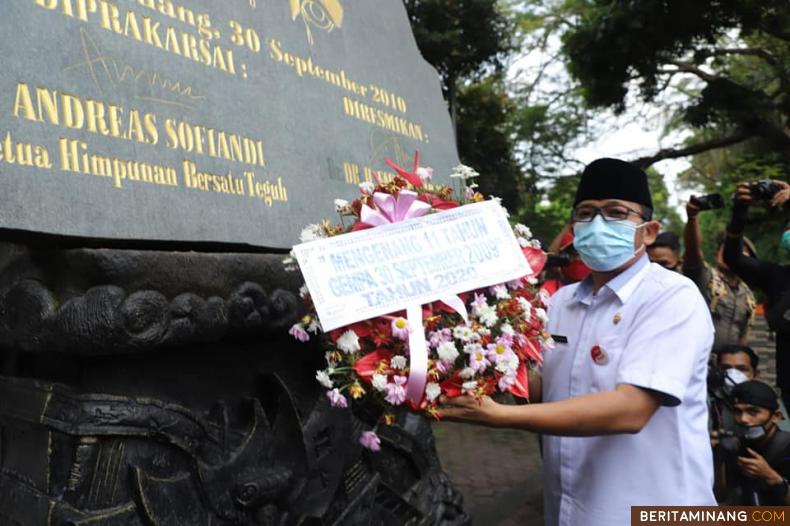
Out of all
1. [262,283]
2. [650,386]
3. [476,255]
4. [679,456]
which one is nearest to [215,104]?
[262,283]

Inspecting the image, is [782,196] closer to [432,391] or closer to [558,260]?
[558,260]

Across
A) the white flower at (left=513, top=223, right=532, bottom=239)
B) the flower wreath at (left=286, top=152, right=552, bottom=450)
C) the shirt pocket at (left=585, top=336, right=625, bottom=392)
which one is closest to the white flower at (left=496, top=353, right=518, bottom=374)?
the flower wreath at (left=286, top=152, right=552, bottom=450)

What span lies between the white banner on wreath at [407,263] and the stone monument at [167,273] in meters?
0.64

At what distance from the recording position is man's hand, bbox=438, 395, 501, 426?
1703 millimetres

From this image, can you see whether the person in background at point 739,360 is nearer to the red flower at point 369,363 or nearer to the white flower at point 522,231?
the white flower at point 522,231

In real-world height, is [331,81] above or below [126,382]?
above

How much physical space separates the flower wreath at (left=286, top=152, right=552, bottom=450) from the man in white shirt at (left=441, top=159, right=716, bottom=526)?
7 cm

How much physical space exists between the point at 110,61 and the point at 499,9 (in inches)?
373

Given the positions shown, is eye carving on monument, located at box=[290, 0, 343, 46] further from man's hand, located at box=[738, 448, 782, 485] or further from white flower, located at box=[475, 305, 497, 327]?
man's hand, located at box=[738, 448, 782, 485]

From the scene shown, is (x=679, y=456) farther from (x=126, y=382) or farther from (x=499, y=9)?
(x=499, y=9)

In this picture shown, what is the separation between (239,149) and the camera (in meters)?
2.63

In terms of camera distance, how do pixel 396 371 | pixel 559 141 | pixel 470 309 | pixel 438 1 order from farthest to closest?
pixel 559 141 < pixel 438 1 < pixel 470 309 < pixel 396 371

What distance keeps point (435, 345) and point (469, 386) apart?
13 cm

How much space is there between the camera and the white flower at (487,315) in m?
1.75
